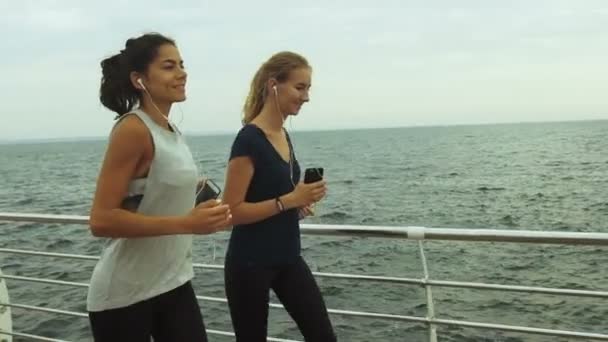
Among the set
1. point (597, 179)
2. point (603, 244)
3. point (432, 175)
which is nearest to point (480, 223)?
point (597, 179)

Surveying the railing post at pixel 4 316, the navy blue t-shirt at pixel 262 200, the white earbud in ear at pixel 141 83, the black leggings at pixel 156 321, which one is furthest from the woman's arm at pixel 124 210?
the railing post at pixel 4 316

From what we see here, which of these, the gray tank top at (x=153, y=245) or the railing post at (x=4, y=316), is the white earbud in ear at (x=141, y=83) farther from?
the railing post at (x=4, y=316)

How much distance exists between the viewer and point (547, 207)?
2142 centimetres

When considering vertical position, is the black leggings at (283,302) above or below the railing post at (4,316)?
above

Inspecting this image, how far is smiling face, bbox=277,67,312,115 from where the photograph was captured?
7.61 ft

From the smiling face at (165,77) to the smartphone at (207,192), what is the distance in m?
0.32

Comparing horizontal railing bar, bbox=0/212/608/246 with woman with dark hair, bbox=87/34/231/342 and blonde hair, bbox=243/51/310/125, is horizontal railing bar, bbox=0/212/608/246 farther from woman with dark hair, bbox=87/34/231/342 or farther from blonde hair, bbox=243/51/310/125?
woman with dark hair, bbox=87/34/231/342

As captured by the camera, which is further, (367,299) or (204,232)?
(367,299)

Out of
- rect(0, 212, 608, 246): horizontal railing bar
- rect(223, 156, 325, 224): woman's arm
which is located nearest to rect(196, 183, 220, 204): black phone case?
rect(223, 156, 325, 224): woman's arm

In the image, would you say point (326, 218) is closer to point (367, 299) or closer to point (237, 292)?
point (367, 299)

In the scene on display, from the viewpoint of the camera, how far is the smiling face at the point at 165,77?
6.29 feet

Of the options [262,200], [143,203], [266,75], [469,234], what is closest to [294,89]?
[266,75]

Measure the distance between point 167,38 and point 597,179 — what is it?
104 feet

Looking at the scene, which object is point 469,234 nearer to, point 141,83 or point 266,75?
point 266,75
